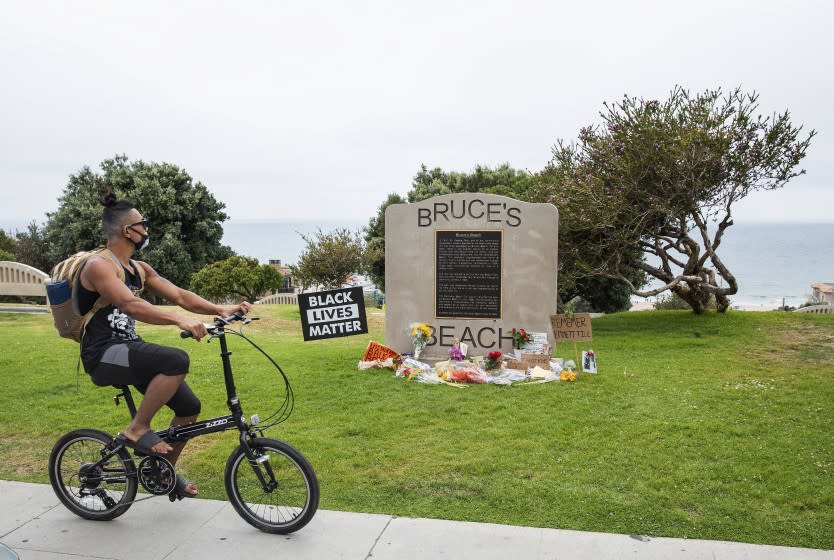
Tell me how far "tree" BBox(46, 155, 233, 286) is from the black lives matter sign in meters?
28.8

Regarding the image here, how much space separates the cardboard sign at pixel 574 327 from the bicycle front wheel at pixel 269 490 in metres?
6.27

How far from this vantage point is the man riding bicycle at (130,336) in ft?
→ 14.2

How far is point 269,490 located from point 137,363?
1.22 m

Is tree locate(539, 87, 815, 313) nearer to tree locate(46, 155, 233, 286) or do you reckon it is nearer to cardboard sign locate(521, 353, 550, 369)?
cardboard sign locate(521, 353, 550, 369)

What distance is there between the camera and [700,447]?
656 centimetres

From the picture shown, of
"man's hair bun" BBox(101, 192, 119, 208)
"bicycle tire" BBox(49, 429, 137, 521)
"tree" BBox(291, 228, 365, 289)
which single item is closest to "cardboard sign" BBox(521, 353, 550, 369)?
"bicycle tire" BBox(49, 429, 137, 521)

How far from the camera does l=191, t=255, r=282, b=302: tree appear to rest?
94.5 feet

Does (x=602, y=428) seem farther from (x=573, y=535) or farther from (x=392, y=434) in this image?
(x=573, y=535)

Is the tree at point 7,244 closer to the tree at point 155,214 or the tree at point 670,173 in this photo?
the tree at point 155,214

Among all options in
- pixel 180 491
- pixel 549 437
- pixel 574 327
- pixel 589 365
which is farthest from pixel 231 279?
pixel 180 491

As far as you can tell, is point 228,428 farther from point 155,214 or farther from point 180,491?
point 155,214

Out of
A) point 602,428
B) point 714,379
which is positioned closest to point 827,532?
point 602,428

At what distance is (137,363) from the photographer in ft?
14.5

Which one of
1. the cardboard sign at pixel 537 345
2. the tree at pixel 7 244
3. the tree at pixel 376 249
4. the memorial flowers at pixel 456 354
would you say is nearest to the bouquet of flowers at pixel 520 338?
the cardboard sign at pixel 537 345
